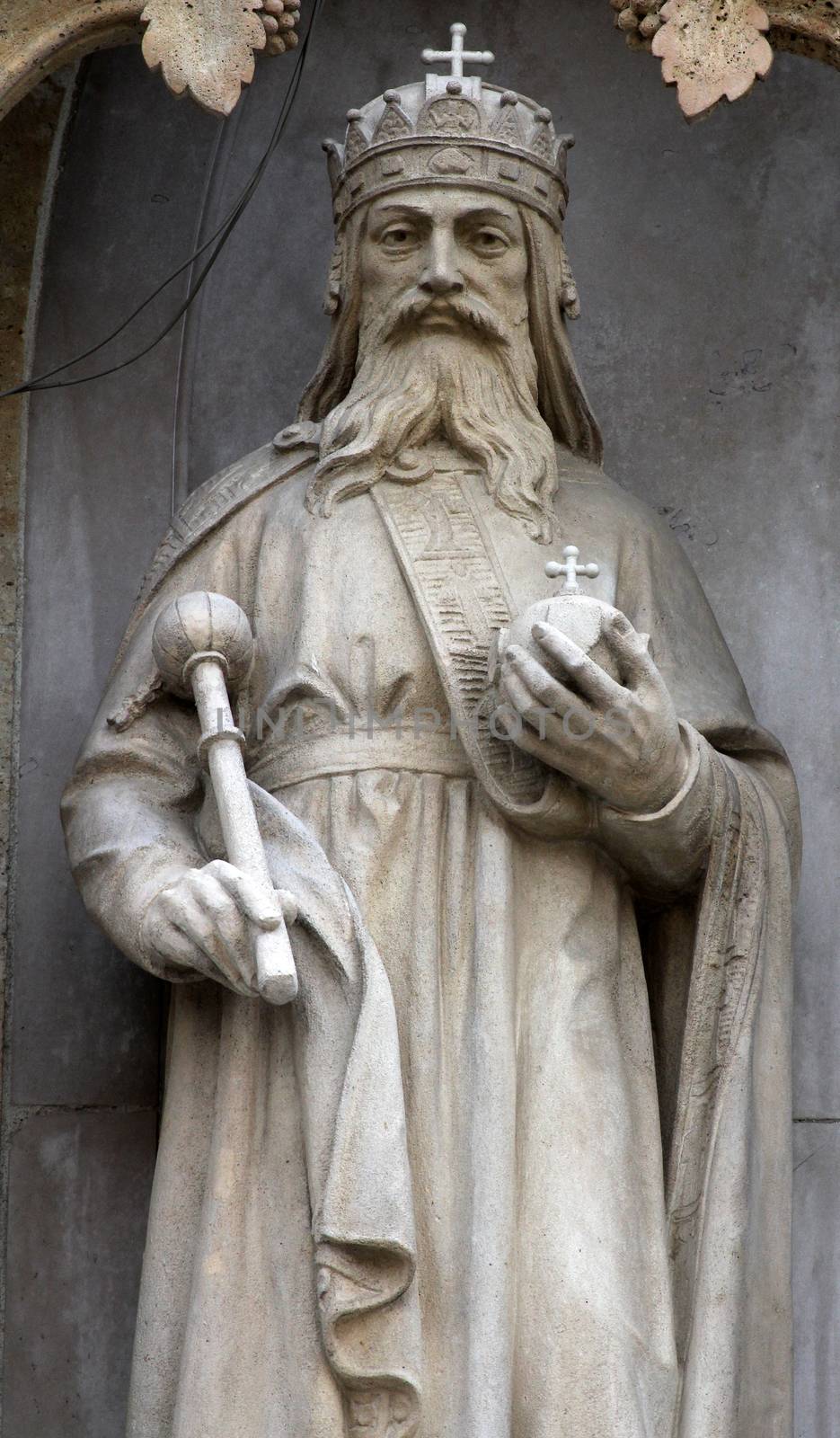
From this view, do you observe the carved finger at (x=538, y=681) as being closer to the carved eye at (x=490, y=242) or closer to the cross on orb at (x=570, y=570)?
the cross on orb at (x=570, y=570)

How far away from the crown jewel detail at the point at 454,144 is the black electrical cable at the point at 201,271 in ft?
1.57

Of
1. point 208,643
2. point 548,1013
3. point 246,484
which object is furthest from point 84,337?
point 548,1013

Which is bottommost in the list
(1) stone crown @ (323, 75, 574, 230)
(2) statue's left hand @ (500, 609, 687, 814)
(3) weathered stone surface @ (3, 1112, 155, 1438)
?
(3) weathered stone surface @ (3, 1112, 155, 1438)

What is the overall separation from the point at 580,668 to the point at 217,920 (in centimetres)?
61

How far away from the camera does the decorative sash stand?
16.5 feet

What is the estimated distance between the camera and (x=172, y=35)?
17.5ft

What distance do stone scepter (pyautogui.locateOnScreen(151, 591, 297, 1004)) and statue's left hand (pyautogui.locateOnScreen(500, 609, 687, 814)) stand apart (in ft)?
1.33

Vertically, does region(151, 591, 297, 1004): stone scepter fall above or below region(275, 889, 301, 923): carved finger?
above

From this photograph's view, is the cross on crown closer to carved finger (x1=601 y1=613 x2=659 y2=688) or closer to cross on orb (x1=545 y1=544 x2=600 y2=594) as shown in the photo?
cross on orb (x1=545 y1=544 x2=600 y2=594)

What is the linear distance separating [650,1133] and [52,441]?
1.75m

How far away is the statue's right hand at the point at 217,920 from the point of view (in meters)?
4.66

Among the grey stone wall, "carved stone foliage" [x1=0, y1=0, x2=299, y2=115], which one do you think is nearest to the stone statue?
Result: "carved stone foliage" [x1=0, y1=0, x2=299, y2=115]

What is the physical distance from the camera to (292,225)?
6207 millimetres

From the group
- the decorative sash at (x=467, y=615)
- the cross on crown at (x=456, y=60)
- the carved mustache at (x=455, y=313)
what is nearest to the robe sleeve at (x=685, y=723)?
the decorative sash at (x=467, y=615)
